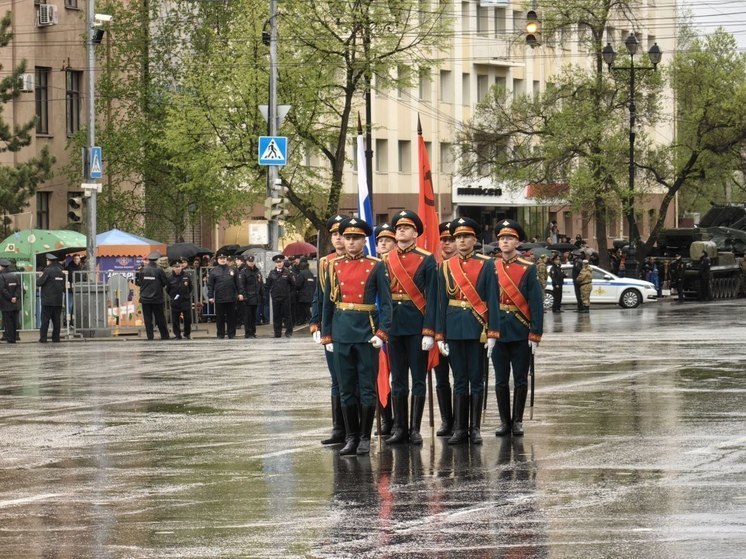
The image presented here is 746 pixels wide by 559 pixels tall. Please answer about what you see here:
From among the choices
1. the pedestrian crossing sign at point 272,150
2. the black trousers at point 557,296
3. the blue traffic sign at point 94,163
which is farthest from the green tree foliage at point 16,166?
the black trousers at point 557,296

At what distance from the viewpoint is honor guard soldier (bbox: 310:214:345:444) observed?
14047mm

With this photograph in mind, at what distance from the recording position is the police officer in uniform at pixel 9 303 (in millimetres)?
34906

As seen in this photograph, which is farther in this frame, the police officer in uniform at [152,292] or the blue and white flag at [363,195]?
the police officer in uniform at [152,292]

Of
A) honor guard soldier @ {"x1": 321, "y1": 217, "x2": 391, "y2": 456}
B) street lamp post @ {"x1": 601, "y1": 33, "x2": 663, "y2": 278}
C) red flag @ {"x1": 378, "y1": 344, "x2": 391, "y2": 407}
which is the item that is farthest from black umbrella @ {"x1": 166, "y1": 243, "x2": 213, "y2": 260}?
honor guard soldier @ {"x1": 321, "y1": 217, "x2": 391, "y2": 456}

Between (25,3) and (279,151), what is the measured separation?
15.7 meters

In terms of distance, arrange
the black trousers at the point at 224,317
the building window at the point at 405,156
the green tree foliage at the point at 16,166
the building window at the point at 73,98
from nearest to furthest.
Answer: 1. the black trousers at the point at 224,317
2. the green tree foliage at the point at 16,166
3. the building window at the point at 73,98
4. the building window at the point at 405,156

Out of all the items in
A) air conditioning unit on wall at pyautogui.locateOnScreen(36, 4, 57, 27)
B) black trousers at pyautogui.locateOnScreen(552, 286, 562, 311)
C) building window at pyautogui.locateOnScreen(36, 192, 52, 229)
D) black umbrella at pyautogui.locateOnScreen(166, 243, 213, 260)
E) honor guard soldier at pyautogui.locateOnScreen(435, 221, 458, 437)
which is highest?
air conditioning unit on wall at pyautogui.locateOnScreen(36, 4, 57, 27)

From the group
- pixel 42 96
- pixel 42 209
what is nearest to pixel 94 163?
pixel 42 209

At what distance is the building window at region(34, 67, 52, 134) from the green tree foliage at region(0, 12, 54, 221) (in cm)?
514

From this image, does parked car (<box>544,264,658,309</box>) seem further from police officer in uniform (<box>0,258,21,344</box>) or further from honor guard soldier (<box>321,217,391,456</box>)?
honor guard soldier (<box>321,217,391,456</box>)

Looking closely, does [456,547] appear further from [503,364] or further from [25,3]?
[25,3]

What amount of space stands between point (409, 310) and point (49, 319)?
2160cm

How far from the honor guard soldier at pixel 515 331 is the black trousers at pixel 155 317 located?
2046cm

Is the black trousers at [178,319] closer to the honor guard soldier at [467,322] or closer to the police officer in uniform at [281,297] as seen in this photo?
the police officer in uniform at [281,297]
